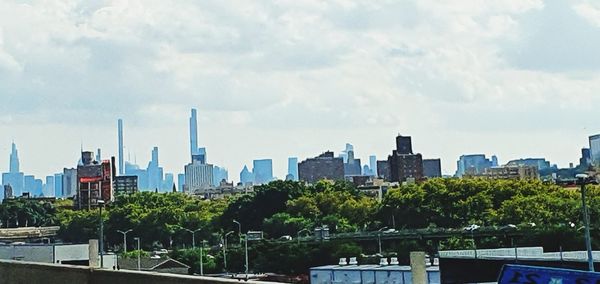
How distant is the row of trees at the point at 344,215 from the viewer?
91875 millimetres

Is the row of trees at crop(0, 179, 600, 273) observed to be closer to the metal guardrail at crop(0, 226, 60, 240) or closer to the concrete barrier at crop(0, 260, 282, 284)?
the metal guardrail at crop(0, 226, 60, 240)

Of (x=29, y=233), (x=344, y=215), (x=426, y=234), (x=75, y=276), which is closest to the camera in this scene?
(x=75, y=276)

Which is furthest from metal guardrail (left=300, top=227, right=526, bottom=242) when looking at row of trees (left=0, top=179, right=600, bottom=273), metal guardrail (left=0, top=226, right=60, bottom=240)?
metal guardrail (left=0, top=226, right=60, bottom=240)

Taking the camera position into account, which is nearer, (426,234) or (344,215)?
(426,234)

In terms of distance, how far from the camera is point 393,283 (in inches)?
1585

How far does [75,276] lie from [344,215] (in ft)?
354

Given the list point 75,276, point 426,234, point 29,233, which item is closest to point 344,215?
point 426,234

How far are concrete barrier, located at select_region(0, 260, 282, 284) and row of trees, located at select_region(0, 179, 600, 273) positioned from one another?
6742 cm

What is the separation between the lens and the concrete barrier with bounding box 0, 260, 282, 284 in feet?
31.9

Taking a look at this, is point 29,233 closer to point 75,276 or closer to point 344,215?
point 344,215

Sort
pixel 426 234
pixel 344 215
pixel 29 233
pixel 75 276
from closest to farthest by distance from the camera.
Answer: pixel 75 276 < pixel 426 234 < pixel 344 215 < pixel 29 233

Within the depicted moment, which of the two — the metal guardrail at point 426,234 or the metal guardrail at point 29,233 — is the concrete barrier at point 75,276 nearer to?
the metal guardrail at point 426,234

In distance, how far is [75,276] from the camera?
12.3 meters

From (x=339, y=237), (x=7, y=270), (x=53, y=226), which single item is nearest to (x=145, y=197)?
(x=53, y=226)
